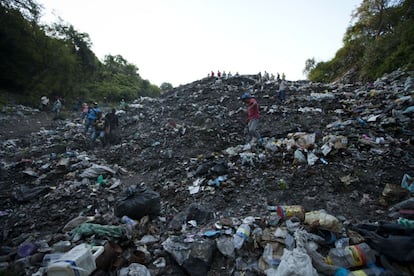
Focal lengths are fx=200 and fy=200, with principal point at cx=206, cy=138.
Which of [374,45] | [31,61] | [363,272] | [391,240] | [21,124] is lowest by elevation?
[363,272]

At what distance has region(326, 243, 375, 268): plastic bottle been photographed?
1.79 meters

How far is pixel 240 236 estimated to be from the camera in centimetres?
217

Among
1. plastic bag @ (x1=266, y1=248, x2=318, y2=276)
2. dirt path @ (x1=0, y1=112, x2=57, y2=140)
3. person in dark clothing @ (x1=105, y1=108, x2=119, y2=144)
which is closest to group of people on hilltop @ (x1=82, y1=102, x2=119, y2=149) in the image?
person in dark clothing @ (x1=105, y1=108, x2=119, y2=144)

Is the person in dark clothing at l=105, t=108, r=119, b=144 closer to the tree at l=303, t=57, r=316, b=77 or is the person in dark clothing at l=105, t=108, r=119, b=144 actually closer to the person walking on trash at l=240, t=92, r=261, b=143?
the person walking on trash at l=240, t=92, r=261, b=143

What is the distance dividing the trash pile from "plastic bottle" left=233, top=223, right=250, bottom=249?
1 centimetres

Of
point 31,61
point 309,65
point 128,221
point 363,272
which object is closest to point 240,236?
point 363,272

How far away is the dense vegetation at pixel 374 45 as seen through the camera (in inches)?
400

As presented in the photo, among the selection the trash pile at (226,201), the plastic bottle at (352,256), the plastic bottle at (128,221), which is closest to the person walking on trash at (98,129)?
the trash pile at (226,201)

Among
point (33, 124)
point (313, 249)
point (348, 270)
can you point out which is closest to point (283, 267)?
point (313, 249)

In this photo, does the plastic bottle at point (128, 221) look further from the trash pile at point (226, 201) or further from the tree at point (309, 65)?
the tree at point (309, 65)

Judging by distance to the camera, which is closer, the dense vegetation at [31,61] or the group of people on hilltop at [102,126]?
the group of people on hilltop at [102,126]

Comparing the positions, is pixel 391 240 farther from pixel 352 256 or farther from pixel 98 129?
pixel 98 129

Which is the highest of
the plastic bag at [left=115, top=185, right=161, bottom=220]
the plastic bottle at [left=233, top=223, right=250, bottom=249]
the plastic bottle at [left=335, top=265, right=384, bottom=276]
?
the plastic bag at [left=115, top=185, right=161, bottom=220]

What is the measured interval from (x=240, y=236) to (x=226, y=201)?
37.3 inches
